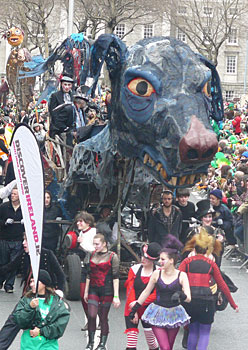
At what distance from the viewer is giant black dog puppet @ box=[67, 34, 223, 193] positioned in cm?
896

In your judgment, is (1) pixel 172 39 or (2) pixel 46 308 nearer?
(2) pixel 46 308

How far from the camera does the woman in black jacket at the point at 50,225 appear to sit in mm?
11586

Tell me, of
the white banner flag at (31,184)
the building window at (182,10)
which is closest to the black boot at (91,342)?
the white banner flag at (31,184)

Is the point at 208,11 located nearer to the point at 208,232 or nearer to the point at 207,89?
the point at 207,89

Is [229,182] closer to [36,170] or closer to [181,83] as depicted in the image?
[181,83]

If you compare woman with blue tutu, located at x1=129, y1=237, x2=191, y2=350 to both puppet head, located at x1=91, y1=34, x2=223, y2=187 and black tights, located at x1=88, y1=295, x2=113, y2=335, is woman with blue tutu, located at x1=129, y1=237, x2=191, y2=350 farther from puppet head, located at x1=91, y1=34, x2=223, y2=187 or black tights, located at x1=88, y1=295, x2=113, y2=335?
puppet head, located at x1=91, y1=34, x2=223, y2=187

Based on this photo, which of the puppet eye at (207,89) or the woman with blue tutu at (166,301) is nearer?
the woman with blue tutu at (166,301)

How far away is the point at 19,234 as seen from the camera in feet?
40.0

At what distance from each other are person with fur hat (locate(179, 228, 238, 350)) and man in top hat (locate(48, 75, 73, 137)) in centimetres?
391

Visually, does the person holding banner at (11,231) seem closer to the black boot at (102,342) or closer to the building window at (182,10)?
the black boot at (102,342)

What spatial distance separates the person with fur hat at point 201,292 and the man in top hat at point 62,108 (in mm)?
3914

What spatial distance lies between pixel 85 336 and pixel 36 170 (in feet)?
11.2

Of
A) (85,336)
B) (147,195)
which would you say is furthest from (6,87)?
(85,336)

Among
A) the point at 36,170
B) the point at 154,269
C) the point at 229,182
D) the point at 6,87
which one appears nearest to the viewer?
the point at 36,170
